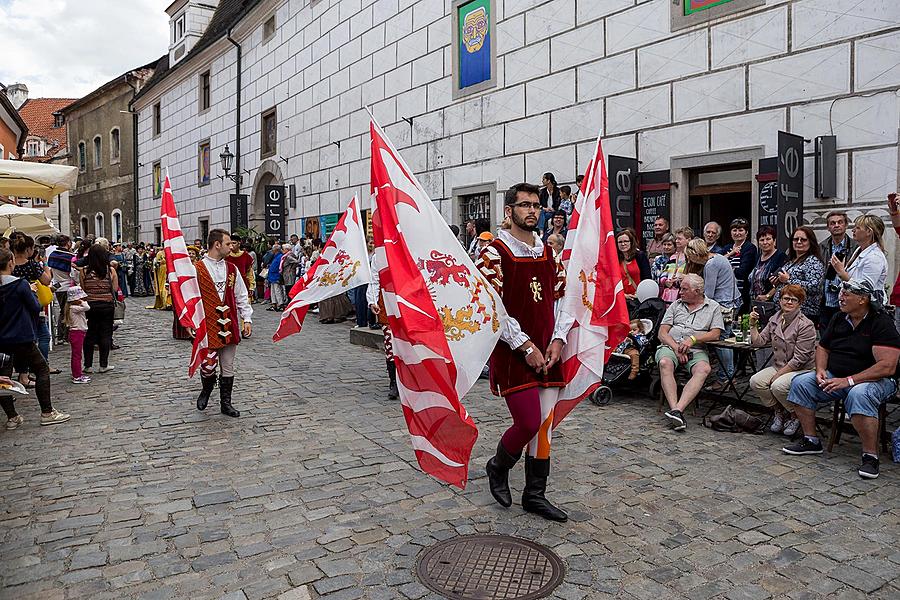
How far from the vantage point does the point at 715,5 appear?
9.50m

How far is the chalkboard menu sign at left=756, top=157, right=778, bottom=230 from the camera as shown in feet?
29.2

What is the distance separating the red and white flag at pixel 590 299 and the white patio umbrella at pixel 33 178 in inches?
287

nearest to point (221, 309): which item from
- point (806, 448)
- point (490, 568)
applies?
point (490, 568)

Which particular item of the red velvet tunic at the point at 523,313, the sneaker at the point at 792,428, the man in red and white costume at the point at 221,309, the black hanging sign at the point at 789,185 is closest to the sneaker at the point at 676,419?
the sneaker at the point at 792,428

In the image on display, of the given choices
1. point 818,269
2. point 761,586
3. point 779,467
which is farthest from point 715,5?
point 761,586

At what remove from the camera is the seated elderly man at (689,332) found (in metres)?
6.90

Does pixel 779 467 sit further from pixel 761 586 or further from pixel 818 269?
pixel 818 269

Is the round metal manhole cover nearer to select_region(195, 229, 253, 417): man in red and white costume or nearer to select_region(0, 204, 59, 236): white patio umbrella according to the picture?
select_region(195, 229, 253, 417): man in red and white costume

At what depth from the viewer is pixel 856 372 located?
18.1 feet

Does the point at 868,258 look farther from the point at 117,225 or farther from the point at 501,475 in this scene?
the point at 117,225

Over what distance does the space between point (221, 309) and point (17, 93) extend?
64.8 meters

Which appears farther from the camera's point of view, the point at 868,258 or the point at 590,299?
the point at 868,258

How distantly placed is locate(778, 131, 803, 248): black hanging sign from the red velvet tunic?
5.13m

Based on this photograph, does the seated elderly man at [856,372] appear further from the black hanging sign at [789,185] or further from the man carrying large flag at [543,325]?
the black hanging sign at [789,185]
